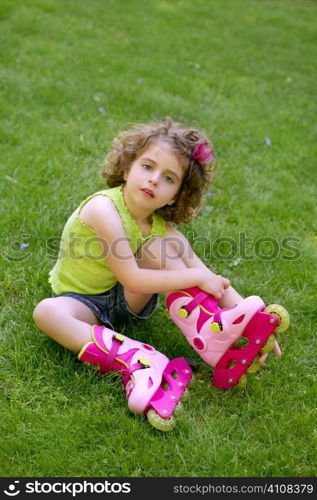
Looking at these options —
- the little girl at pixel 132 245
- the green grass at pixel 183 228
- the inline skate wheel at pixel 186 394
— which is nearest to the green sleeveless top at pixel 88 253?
the little girl at pixel 132 245

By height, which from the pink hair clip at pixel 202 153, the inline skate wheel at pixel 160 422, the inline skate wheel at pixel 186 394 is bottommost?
the inline skate wheel at pixel 186 394

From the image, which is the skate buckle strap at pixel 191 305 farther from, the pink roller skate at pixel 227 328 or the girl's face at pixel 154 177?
the girl's face at pixel 154 177

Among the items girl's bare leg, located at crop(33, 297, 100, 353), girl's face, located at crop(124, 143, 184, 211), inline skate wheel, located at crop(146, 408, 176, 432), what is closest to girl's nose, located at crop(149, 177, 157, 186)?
girl's face, located at crop(124, 143, 184, 211)

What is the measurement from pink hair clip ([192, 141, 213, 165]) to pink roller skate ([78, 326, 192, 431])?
2.44ft

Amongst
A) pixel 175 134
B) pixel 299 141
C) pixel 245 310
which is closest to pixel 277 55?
pixel 299 141

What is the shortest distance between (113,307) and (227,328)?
50 centimetres

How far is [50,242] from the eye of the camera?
2719mm

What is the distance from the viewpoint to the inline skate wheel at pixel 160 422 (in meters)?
1.82

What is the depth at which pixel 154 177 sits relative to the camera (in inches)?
82.6

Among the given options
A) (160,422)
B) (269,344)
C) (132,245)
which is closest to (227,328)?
(269,344)

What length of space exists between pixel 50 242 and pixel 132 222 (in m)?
0.69

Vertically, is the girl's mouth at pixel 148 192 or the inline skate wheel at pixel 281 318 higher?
the girl's mouth at pixel 148 192

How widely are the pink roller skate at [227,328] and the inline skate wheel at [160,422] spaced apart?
30 centimetres

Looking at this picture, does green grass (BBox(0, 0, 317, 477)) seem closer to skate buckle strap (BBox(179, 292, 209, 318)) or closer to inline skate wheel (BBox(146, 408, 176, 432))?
inline skate wheel (BBox(146, 408, 176, 432))
